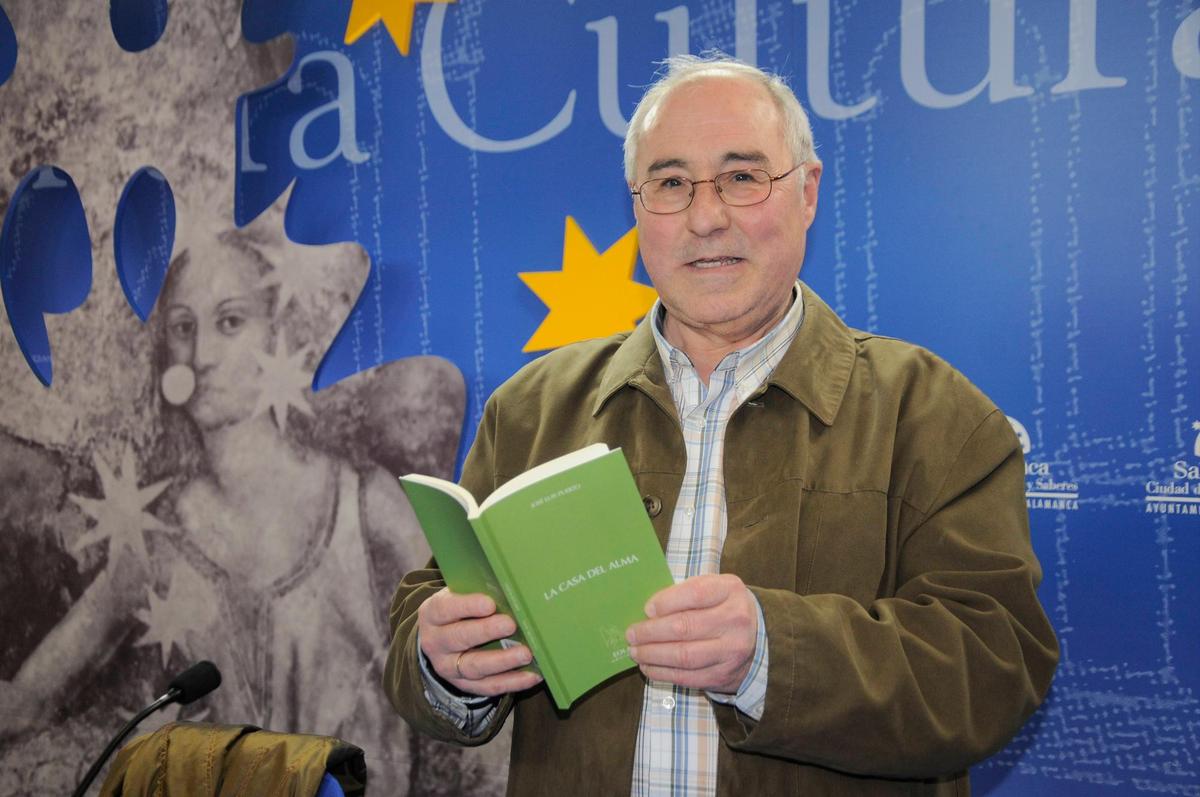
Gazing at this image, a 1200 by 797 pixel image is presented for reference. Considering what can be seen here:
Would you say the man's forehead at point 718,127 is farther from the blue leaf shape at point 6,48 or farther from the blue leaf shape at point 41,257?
the blue leaf shape at point 6,48

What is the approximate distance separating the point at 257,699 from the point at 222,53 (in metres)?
1.74

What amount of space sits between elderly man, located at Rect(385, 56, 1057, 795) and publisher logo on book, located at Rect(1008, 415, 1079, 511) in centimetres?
65

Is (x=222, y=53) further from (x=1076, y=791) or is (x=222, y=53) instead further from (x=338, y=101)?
(x=1076, y=791)

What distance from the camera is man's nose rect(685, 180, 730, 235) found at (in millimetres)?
1465

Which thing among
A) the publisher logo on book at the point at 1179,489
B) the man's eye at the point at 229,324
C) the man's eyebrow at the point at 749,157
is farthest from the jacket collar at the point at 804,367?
the man's eye at the point at 229,324

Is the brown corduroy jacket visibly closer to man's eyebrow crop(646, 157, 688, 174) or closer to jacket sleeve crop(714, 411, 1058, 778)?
jacket sleeve crop(714, 411, 1058, 778)

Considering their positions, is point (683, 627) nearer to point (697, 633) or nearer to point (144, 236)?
point (697, 633)

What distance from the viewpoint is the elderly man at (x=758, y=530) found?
1.13 meters

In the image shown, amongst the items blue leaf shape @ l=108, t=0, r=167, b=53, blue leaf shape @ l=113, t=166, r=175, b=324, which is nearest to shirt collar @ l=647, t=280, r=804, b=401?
blue leaf shape @ l=113, t=166, r=175, b=324

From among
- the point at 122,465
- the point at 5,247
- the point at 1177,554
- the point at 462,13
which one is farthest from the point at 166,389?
the point at 1177,554

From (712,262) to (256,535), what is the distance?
1.76 m

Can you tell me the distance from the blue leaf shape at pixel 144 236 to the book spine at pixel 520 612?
2.16 m

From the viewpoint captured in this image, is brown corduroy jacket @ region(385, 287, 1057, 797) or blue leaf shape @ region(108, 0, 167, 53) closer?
brown corduroy jacket @ region(385, 287, 1057, 797)

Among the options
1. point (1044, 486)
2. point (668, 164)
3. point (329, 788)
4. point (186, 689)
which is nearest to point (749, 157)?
point (668, 164)
